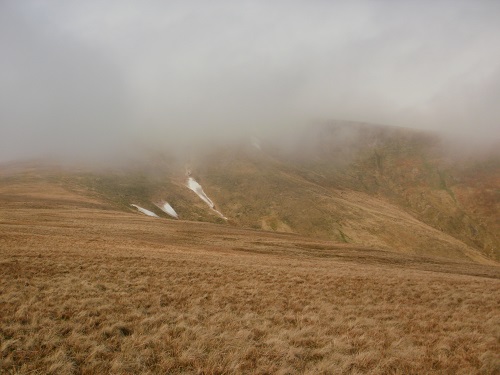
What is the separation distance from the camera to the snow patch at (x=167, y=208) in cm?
10038

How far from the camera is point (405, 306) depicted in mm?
16953

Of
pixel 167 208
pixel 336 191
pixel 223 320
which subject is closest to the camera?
pixel 223 320

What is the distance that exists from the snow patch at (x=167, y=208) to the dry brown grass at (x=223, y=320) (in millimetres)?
78744

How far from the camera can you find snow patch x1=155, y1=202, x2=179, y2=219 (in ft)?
329

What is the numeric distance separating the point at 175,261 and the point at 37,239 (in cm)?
1344

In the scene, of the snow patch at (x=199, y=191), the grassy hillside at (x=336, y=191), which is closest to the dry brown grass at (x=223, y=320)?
the grassy hillside at (x=336, y=191)

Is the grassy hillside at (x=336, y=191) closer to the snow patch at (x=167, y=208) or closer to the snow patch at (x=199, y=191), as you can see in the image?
the snow patch at (x=199, y=191)

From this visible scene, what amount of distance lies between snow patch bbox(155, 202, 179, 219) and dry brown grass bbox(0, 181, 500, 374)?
78744mm

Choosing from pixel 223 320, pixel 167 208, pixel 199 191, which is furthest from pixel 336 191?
pixel 223 320

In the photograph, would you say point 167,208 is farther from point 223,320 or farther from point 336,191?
point 223,320

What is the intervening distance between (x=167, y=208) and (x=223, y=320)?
95371 millimetres

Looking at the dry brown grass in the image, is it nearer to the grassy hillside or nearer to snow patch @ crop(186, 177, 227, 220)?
the grassy hillside

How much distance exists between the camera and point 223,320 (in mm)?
12398

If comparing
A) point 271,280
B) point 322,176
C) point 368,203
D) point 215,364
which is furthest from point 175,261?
point 322,176
